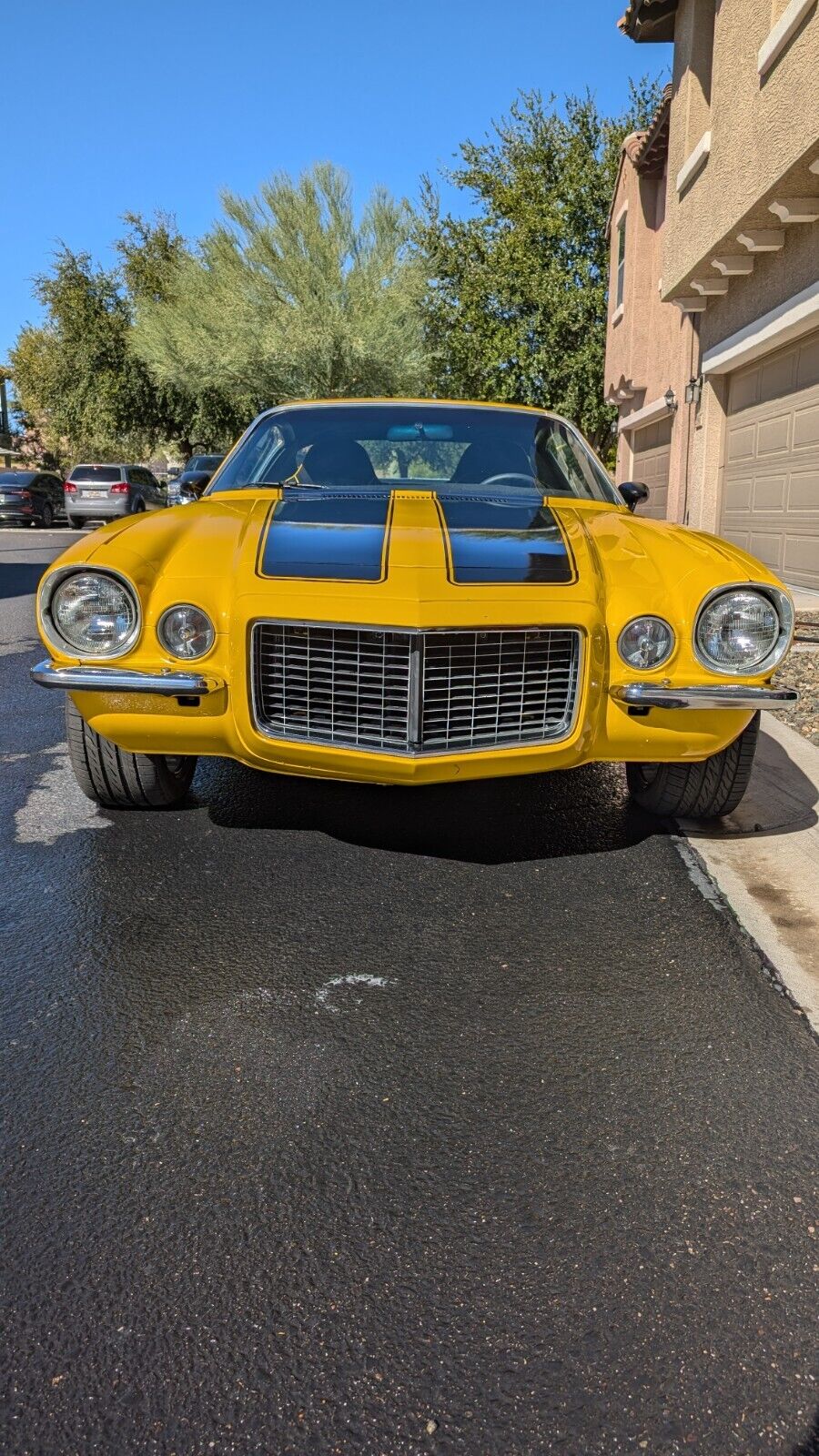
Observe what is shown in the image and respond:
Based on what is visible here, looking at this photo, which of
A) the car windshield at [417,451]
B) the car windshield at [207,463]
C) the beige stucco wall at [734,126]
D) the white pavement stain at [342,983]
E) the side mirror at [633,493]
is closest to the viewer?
the white pavement stain at [342,983]

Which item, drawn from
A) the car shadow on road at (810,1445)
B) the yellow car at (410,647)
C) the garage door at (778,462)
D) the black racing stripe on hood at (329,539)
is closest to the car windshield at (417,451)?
the black racing stripe on hood at (329,539)

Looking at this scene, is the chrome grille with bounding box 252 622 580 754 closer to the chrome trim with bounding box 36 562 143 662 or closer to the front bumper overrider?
the front bumper overrider

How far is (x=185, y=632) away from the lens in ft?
9.59

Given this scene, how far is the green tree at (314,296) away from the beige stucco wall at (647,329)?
7.39 m

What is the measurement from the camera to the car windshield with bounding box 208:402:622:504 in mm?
4148

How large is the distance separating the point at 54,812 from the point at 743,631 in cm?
245

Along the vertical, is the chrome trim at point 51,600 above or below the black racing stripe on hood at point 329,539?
below

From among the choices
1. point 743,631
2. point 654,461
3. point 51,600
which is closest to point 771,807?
point 743,631

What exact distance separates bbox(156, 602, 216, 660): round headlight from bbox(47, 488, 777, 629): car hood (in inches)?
1.6

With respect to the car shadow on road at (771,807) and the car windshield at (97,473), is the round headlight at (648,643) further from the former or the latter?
the car windshield at (97,473)

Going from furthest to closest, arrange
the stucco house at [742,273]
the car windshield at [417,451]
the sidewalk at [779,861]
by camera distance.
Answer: the stucco house at [742,273] → the car windshield at [417,451] → the sidewalk at [779,861]

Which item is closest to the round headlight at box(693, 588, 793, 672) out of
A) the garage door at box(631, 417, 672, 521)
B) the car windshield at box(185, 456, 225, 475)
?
the car windshield at box(185, 456, 225, 475)

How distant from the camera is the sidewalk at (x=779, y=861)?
2.74m

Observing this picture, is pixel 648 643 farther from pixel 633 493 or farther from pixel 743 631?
pixel 633 493
